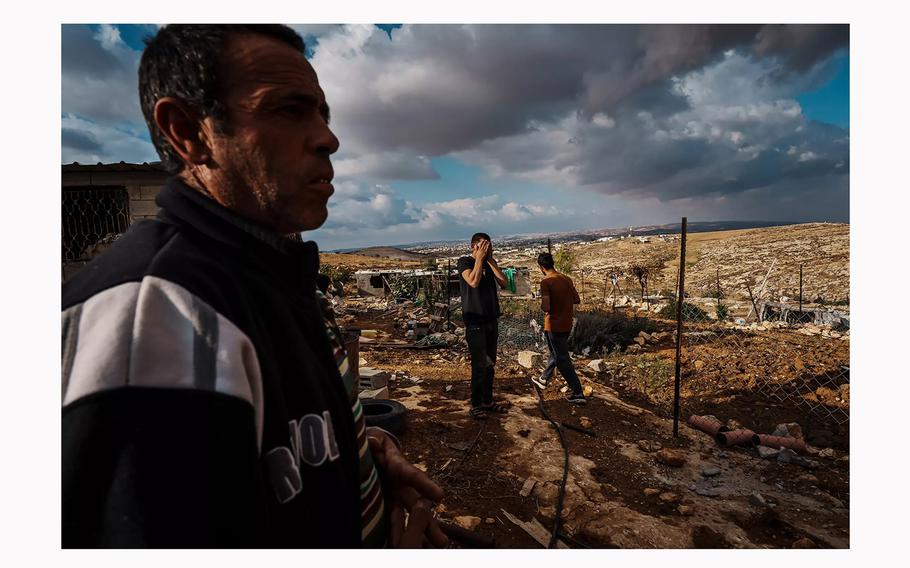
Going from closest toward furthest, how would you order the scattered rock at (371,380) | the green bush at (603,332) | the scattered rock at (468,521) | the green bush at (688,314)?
the scattered rock at (468,521) → the scattered rock at (371,380) → the green bush at (603,332) → the green bush at (688,314)

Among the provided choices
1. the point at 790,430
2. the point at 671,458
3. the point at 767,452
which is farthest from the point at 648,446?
the point at 790,430

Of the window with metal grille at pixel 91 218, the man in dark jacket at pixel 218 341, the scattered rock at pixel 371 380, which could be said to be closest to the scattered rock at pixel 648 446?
the scattered rock at pixel 371 380

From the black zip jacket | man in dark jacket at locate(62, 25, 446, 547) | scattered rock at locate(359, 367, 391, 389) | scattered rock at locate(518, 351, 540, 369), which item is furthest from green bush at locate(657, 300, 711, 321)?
the black zip jacket

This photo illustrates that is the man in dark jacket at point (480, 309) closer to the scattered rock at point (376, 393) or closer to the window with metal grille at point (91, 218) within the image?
the scattered rock at point (376, 393)

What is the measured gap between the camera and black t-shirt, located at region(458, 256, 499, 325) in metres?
5.35

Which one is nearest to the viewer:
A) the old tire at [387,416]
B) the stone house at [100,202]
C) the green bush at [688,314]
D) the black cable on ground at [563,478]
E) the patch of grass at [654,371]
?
the black cable on ground at [563,478]

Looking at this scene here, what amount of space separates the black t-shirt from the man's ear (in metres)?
4.52

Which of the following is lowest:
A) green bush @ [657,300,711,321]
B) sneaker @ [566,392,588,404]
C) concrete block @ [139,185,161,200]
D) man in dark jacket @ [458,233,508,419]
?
sneaker @ [566,392,588,404]

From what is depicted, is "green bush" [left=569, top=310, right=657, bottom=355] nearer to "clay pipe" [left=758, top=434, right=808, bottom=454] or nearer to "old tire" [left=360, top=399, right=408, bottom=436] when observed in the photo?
"clay pipe" [left=758, top=434, right=808, bottom=454]

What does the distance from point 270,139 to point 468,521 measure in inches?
127

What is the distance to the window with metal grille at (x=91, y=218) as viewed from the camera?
6.47 m

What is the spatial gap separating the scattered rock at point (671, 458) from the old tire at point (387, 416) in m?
2.73

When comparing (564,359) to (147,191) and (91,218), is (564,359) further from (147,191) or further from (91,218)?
(91,218)

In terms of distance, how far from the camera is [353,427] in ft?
3.33
